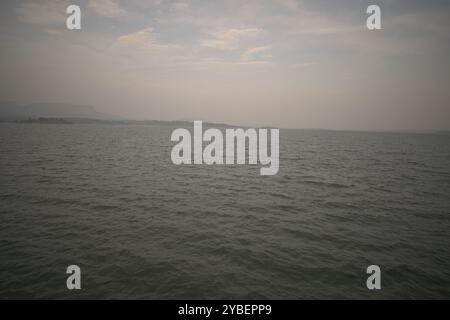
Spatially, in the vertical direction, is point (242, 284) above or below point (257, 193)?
below

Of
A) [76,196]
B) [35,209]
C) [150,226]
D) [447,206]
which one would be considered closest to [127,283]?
[150,226]

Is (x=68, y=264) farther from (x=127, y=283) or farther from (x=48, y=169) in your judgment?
(x=48, y=169)

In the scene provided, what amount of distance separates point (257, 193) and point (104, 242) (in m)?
15.3

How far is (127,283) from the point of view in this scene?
34.9 ft

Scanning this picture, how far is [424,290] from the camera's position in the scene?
36.2 ft

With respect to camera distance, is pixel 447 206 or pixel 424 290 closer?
pixel 424 290

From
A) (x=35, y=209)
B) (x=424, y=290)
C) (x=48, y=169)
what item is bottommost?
(x=424, y=290)

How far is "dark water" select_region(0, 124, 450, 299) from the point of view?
35.5ft

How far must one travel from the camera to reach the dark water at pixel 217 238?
35.5ft

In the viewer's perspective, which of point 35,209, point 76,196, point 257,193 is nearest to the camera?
point 35,209

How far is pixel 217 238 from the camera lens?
50.0 ft

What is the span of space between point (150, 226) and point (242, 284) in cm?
797
